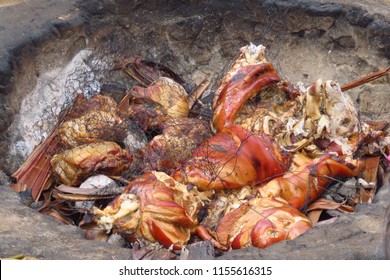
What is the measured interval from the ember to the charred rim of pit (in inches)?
18.6

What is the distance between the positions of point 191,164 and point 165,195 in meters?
0.41

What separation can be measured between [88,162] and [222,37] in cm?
174

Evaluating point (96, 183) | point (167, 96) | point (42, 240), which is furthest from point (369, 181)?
A: point (42, 240)

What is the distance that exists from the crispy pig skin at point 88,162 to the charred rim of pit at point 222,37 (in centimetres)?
62

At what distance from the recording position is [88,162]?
12.9 ft

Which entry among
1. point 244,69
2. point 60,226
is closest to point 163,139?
point 244,69

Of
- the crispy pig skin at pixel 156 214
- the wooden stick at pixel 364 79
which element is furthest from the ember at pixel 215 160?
the wooden stick at pixel 364 79

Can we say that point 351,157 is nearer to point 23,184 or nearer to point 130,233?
point 130,233

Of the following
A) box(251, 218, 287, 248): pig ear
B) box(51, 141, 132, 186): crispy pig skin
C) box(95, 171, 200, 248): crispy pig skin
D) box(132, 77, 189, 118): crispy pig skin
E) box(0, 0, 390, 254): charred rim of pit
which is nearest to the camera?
box(251, 218, 287, 248): pig ear

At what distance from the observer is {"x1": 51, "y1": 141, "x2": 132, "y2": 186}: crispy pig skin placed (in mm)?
3928

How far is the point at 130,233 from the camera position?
3.24 meters

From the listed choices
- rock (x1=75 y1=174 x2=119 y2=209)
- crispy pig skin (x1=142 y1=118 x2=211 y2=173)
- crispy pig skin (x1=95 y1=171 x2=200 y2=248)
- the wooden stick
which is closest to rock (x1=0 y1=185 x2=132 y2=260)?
crispy pig skin (x1=95 y1=171 x2=200 y2=248)

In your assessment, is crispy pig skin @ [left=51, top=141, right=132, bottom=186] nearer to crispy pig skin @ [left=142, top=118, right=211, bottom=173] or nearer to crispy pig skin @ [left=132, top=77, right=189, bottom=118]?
crispy pig skin @ [left=142, top=118, right=211, bottom=173]

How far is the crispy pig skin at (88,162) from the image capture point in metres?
3.93
